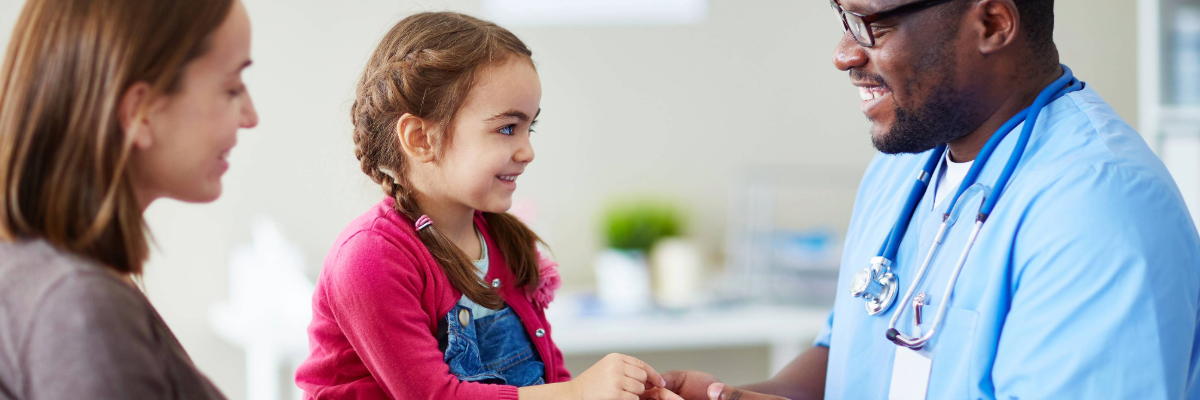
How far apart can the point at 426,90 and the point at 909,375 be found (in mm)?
725

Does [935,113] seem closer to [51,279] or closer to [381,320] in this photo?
[381,320]

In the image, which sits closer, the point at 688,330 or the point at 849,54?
the point at 849,54

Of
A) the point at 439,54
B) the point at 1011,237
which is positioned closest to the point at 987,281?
the point at 1011,237

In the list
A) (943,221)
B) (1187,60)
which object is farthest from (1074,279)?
(1187,60)

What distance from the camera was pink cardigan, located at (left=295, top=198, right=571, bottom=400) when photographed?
3.54ft

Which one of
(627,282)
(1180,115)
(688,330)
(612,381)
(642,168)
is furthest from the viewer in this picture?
(642,168)

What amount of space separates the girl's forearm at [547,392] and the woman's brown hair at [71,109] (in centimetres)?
52

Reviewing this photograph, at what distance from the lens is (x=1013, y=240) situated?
1.05 meters

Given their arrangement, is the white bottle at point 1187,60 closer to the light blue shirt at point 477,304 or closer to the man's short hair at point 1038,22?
the man's short hair at point 1038,22

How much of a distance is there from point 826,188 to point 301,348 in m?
1.93

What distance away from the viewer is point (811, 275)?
283cm

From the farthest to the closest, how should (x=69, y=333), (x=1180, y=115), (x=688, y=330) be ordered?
(x=688, y=330) < (x=1180, y=115) < (x=69, y=333)

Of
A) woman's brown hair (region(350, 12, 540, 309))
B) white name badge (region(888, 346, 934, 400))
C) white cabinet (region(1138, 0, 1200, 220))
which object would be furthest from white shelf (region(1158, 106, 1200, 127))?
woman's brown hair (region(350, 12, 540, 309))

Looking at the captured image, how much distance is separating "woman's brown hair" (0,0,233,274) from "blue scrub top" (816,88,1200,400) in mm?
914
